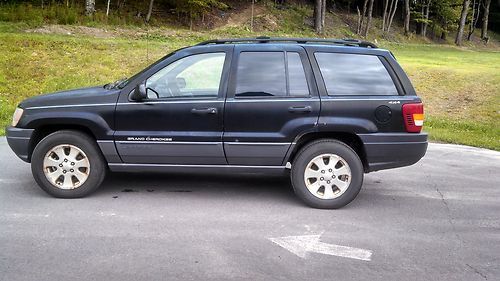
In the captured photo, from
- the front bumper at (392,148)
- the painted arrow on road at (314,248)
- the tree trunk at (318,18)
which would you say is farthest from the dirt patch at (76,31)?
the painted arrow on road at (314,248)

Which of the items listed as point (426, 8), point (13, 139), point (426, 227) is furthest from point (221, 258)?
point (426, 8)

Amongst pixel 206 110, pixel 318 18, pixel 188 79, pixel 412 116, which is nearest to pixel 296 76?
pixel 206 110

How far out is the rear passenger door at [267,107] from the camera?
5398 millimetres

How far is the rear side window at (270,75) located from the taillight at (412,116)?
108 cm

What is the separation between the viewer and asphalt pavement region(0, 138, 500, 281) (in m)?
3.98

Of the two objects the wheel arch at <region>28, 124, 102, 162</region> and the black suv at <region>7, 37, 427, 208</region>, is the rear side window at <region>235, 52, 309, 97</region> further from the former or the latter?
the wheel arch at <region>28, 124, 102, 162</region>

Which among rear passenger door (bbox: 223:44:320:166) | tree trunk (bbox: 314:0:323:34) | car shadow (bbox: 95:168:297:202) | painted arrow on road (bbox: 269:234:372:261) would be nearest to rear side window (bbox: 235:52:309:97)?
rear passenger door (bbox: 223:44:320:166)

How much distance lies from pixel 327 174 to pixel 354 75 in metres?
1.13

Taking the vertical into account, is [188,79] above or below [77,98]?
above

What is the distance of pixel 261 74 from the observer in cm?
556

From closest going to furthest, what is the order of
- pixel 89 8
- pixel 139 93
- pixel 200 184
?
pixel 139 93 < pixel 200 184 < pixel 89 8

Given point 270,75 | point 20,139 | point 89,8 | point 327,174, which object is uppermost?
point 89,8

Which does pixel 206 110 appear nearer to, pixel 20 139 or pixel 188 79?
pixel 188 79

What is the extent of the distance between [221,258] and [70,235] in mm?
1446
